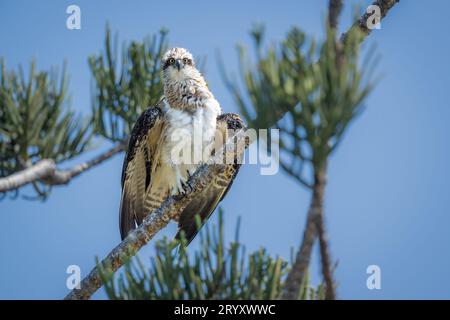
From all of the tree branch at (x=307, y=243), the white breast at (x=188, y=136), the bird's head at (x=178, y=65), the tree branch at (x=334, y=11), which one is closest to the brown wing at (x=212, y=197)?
the white breast at (x=188, y=136)

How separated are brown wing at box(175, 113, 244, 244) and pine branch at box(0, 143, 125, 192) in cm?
151

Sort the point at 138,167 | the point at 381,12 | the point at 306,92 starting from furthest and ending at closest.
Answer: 1. the point at 138,167
2. the point at 381,12
3. the point at 306,92

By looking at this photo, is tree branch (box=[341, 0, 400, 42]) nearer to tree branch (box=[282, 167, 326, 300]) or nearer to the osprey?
tree branch (box=[282, 167, 326, 300])

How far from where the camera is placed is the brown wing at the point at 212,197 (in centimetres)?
720

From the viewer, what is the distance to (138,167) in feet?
24.7

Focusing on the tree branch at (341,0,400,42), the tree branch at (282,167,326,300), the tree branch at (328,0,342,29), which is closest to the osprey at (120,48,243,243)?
the tree branch at (341,0,400,42)

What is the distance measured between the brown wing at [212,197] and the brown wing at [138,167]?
567 mm

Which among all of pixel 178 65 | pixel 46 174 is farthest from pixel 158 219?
pixel 178 65

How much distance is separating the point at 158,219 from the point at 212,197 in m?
2.20

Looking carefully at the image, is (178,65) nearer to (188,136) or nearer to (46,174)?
(188,136)

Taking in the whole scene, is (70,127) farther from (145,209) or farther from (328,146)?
(328,146)

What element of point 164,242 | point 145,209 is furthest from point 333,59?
point 145,209

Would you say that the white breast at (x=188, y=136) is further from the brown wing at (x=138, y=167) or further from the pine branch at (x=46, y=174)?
the pine branch at (x=46, y=174)

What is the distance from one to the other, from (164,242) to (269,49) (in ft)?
3.78
